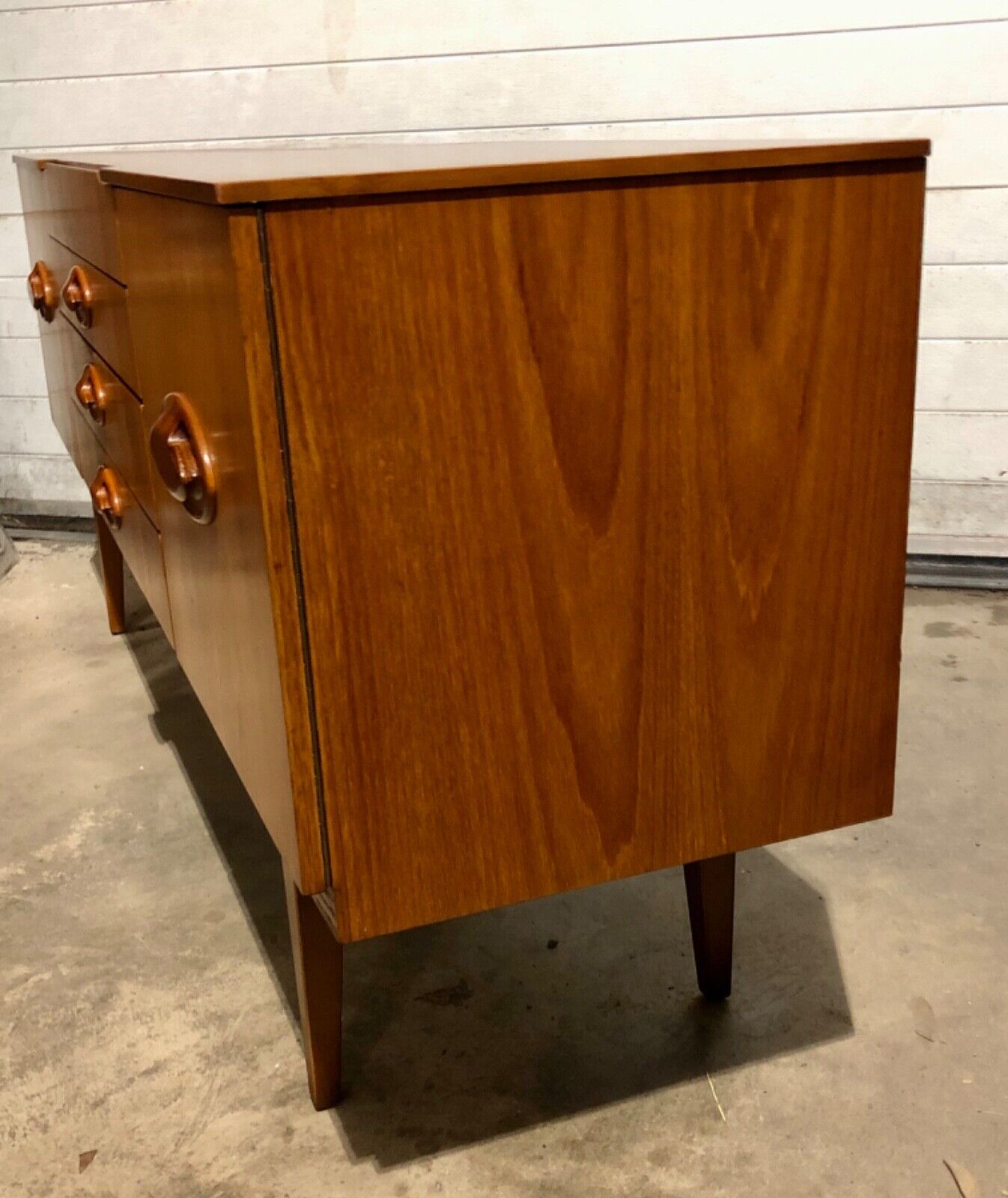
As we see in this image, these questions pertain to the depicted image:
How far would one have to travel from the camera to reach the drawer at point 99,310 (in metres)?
1.24

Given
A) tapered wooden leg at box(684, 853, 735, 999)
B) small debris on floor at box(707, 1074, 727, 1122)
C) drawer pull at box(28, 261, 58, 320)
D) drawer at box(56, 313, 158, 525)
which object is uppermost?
drawer pull at box(28, 261, 58, 320)

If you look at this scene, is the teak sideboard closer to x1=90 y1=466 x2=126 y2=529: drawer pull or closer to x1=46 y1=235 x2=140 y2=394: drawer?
x1=46 y1=235 x2=140 y2=394: drawer

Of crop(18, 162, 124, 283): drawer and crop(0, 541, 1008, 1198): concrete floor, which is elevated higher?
crop(18, 162, 124, 283): drawer

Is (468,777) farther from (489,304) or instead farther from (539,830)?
(489,304)

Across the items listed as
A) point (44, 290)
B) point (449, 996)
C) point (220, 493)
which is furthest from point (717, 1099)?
point (44, 290)

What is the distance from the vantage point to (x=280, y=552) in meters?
0.79

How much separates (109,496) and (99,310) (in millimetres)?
243

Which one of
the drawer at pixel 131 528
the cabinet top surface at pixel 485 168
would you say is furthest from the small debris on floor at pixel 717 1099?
the cabinet top surface at pixel 485 168

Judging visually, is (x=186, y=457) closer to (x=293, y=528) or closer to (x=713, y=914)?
(x=293, y=528)

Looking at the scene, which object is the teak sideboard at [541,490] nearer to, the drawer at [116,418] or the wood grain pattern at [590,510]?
the wood grain pattern at [590,510]

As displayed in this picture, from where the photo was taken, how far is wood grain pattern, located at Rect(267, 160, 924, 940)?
2.58ft

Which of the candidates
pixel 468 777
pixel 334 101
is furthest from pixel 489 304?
pixel 334 101

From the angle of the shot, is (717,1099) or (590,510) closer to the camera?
(590,510)

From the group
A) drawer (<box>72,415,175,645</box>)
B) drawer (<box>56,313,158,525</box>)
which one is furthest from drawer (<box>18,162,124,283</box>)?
drawer (<box>72,415,175,645</box>)
